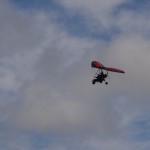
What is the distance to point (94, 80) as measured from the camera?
75.9 m

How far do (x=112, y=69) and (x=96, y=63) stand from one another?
200 inches

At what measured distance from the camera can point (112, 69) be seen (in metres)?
76.4

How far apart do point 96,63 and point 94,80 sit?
4.58 meters

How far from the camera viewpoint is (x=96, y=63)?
242ft

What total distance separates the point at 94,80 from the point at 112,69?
16.6ft
